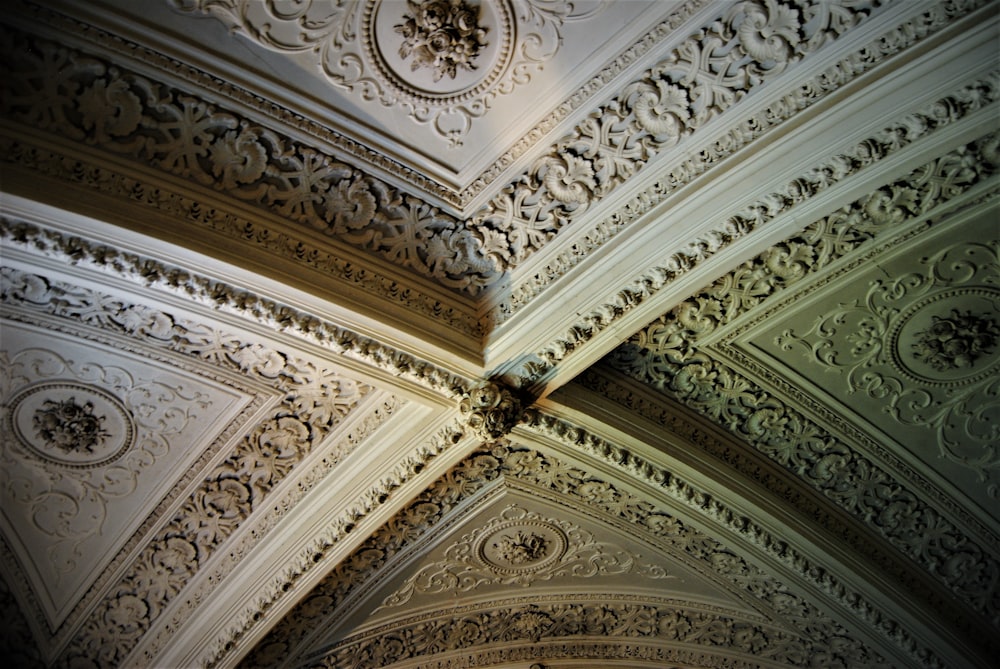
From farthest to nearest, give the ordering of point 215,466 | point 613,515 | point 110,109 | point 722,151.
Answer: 1. point 613,515
2. point 215,466
3. point 722,151
4. point 110,109

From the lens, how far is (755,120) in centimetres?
341

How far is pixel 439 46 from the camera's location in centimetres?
343

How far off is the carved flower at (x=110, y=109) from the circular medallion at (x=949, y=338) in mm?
3787

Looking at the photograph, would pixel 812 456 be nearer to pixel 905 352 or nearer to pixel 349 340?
pixel 905 352

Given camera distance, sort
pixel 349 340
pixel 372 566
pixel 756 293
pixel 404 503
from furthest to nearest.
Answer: pixel 372 566 → pixel 404 503 → pixel 756 293 → pixel 349 340

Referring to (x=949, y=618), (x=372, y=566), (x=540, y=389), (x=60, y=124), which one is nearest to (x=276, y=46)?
(x=60, y=124)

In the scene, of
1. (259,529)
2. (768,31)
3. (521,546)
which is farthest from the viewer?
(521,546)

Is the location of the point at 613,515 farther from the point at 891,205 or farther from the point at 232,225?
the point at 232,225

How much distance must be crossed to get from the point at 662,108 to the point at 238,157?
1894 millimetres

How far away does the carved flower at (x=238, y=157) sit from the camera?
11.7 ft

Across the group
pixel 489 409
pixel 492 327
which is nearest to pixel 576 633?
pixel 489 409

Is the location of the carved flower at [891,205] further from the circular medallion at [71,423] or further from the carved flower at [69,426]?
the carved flower at [69,426]

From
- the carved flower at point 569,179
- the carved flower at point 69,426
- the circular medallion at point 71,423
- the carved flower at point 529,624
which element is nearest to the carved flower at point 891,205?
the carved flower at point 569,179

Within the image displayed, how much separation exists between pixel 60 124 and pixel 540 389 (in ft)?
8.11
